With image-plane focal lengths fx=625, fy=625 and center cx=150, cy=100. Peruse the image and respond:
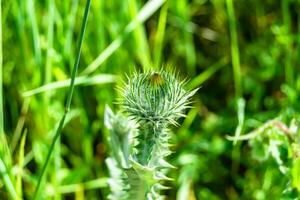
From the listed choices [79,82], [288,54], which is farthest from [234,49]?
[79,82]

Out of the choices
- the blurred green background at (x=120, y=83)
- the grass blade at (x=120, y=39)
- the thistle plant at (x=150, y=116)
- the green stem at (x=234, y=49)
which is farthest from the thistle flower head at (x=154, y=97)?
the green stem at (x=234, y=49)

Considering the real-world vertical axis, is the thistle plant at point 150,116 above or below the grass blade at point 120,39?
below

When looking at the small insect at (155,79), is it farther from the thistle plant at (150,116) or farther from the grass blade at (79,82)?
the grass blade at (79,82)

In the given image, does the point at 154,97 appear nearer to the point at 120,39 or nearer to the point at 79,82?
the point at 79,82

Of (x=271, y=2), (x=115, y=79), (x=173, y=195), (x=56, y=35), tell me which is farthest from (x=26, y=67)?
(x=271, y=2)

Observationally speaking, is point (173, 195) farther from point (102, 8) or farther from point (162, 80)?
point (162, 80)

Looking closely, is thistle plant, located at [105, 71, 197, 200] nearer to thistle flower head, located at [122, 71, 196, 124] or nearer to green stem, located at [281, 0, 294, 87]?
thistle flower head, located at [122, 71, 196, 124]
